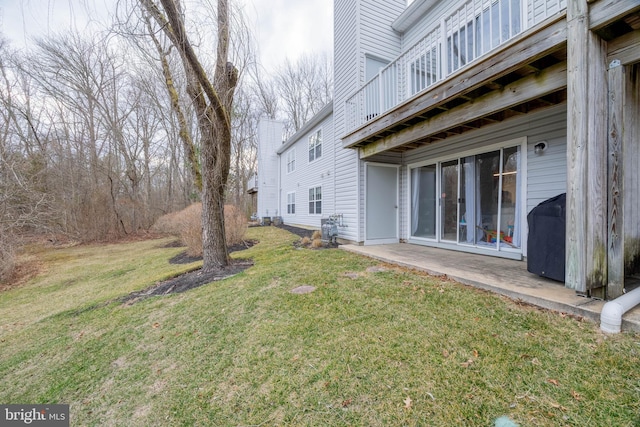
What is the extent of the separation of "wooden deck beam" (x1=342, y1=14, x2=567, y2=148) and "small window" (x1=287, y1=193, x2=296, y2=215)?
10.2m

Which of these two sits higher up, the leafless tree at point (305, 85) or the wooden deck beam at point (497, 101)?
the leafless tree at point (305, 85)

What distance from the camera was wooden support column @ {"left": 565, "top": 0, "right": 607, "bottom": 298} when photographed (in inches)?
95.0

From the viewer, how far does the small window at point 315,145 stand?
10730 mm

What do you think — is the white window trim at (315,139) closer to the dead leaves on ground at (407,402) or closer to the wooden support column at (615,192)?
the wooden support column at (615,192)

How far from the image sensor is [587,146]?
241cm

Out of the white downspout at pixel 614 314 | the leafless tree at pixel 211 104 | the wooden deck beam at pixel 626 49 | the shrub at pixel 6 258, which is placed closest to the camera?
the white downspout at pixel 614 314

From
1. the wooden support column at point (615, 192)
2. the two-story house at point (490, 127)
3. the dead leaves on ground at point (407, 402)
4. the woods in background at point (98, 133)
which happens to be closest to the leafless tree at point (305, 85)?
the woods in background at point (98, 133)

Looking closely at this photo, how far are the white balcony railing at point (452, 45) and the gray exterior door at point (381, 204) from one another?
156 cm

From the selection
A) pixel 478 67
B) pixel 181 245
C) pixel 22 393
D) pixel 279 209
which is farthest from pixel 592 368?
pixel 279 209

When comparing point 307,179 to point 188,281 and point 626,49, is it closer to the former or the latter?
point 188,281

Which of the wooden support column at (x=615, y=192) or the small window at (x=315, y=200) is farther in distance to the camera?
the small window at (x=315, y=200)

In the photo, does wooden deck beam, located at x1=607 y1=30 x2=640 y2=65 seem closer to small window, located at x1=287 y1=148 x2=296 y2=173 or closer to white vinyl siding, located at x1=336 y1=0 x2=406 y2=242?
white vinyl siding, located at x1=336 y1=0 x2=406 y2=242

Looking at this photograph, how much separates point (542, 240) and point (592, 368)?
1.94m

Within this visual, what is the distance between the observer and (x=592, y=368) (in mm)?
1828
